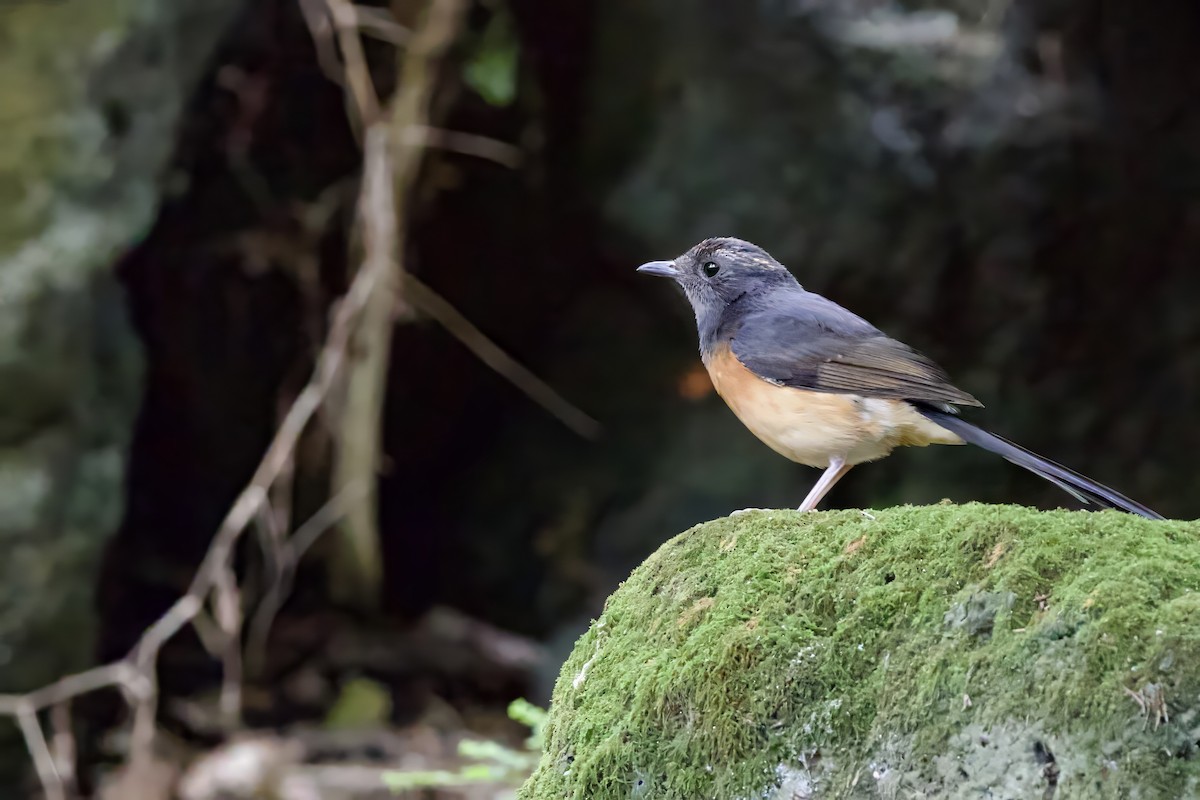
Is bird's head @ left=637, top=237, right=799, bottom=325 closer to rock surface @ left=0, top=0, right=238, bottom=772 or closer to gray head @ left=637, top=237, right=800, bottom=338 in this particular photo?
gray head @ left=637, top=237, right=800, bottom=338

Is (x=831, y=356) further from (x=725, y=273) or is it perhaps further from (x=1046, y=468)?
(x=1046, y=468)

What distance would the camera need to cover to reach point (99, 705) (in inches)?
238

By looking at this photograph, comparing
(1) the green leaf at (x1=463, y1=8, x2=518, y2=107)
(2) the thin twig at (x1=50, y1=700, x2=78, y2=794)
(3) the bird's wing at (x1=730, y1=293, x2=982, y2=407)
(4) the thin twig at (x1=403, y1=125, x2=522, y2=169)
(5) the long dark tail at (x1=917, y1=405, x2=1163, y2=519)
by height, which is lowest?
(2) the thin twig at (x1=50, y1=700, x2=78, y2=794)

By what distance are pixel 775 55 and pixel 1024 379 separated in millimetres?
2325

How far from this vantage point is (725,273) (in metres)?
4.06

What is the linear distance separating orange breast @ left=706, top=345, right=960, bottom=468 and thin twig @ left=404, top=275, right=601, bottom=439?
10.6ft

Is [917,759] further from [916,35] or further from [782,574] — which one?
[916,35]

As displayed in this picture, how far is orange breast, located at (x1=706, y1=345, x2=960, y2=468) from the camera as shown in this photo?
11.3 feet

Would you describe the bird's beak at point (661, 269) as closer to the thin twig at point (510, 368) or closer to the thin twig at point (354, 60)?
the thin twig at point (510, 368)

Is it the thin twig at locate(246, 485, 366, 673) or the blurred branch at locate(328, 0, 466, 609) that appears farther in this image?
the thin twig at locate(246, 485, 366, 673)

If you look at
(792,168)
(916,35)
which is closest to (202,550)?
(792,168)

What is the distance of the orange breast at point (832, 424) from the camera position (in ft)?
11.3

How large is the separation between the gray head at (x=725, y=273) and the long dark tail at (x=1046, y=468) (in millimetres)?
Result: 868

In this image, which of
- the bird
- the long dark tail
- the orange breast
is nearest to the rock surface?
the bird
